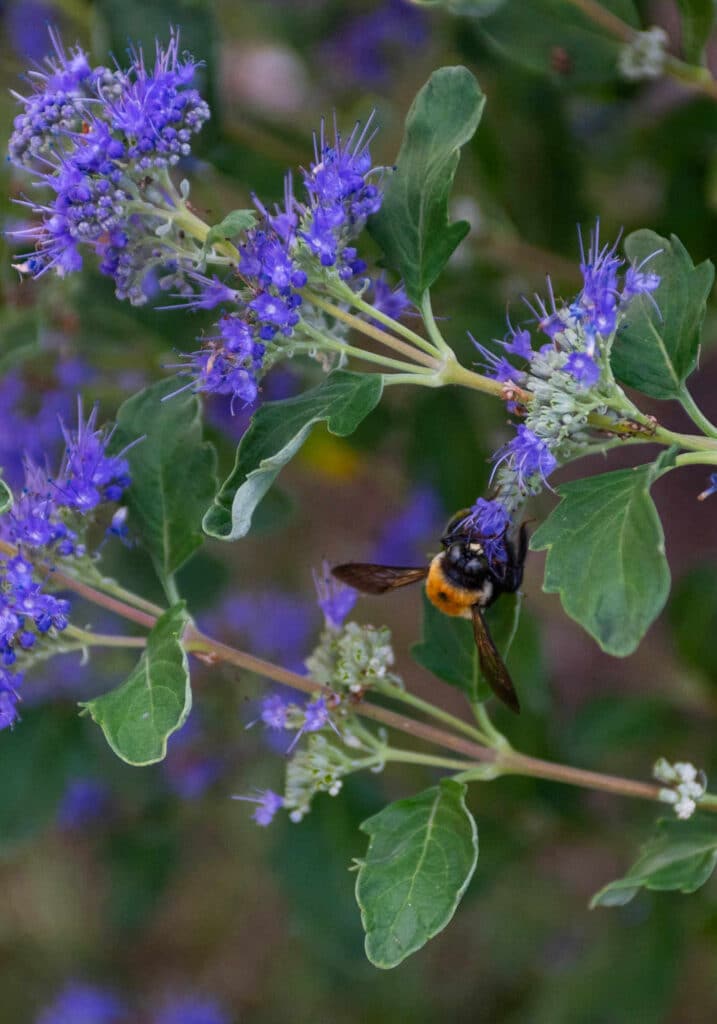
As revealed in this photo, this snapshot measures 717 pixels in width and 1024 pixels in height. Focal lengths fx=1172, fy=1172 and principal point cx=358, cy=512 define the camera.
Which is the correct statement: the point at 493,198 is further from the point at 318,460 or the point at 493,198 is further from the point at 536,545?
the point at 536,545

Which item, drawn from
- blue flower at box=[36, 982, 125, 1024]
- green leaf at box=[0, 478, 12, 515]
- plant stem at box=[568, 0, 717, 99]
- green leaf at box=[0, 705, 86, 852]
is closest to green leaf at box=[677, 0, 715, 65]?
plant stem at box=[568, 0, 717, 99]

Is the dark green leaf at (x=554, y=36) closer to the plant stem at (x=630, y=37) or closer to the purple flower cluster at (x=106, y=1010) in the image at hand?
the plant stem at (x=630, y=37)

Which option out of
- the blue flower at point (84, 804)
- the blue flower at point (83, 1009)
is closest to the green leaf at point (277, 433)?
the blue flower at point (84, 804)

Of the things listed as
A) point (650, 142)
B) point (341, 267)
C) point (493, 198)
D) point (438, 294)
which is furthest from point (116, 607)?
point (650, 142)

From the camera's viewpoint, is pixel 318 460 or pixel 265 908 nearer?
pixel 318 460

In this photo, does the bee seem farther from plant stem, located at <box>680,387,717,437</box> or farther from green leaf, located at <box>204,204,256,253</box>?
green leaf, located at <box>204,204,256,253</box>

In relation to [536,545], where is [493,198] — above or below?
below

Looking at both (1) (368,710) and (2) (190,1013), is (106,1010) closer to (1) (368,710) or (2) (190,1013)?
(2) (190,1013)
